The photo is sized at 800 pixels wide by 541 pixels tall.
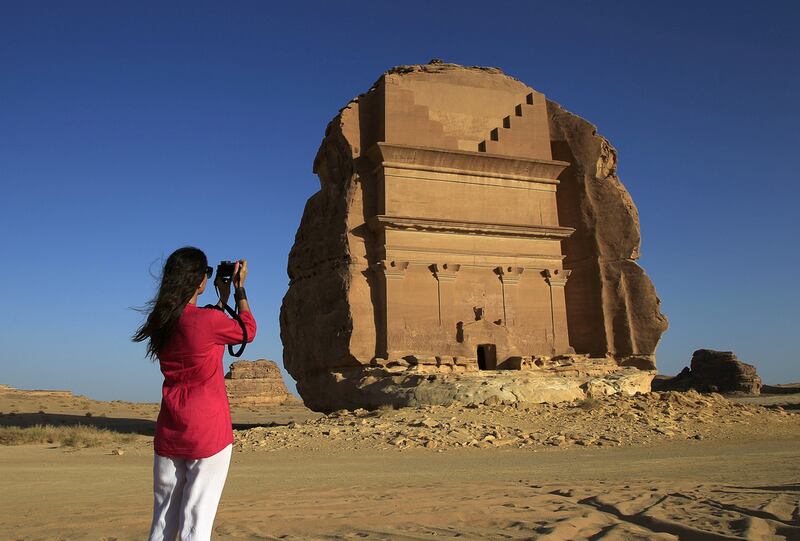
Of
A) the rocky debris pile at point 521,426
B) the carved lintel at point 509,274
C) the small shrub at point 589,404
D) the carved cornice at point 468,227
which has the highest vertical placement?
the carved cornice at point 468,227

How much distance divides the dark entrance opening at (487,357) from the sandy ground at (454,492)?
5867 millimetres

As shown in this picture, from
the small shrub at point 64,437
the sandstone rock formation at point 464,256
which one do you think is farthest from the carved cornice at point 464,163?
the small shrub at point 64,437

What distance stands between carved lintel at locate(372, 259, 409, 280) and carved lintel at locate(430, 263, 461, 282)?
0.85 metres

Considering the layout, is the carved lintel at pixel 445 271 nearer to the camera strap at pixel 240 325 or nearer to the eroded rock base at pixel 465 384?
the eroded rock base at pixel 465 384

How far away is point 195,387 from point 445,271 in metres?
14.9

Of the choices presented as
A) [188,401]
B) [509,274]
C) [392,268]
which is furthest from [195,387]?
[509,274]

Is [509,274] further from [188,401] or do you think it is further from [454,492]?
[188,401]

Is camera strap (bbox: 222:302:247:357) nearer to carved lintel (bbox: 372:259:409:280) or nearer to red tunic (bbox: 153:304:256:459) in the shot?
red tunic (bbox: 153:304:256:459)

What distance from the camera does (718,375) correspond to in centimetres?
3681

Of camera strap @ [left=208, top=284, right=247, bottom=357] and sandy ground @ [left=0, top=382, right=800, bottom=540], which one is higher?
camera strap @ [left=208, top=284, right=247, bottom=357]

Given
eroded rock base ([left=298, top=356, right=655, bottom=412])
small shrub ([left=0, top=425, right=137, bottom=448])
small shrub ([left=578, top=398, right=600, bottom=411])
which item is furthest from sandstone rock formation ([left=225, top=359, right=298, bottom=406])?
small shrub ([left=578, top=398, right=600, bottom=411])

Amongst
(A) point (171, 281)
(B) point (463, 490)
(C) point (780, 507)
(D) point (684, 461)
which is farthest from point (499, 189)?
(A) point (171, 281)

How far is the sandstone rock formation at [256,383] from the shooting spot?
38.2m

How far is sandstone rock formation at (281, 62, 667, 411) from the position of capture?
1730 cm
